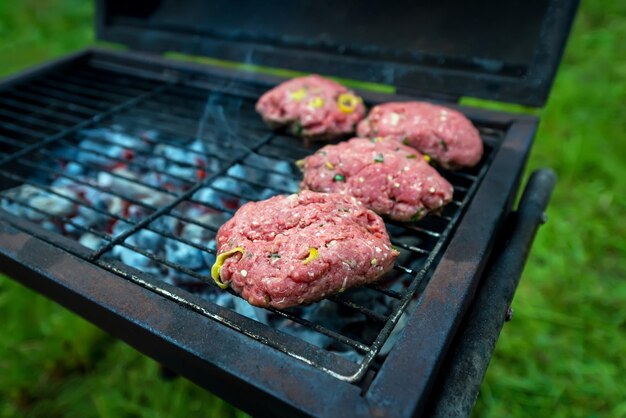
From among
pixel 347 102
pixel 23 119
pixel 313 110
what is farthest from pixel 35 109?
pixel 347 102

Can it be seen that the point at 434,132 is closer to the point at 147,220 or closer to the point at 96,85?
the point at 147,220

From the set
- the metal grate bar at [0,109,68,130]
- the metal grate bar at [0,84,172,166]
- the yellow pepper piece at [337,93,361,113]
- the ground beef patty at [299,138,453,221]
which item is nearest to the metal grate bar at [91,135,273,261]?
the ground beef patty at [299,138,453,221]

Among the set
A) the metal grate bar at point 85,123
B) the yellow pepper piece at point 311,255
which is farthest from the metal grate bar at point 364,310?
the metal grate bar at point 85,123

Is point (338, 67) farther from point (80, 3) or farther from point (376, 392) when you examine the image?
point (80, 3)

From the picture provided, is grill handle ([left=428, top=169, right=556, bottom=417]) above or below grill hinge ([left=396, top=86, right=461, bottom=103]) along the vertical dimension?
below

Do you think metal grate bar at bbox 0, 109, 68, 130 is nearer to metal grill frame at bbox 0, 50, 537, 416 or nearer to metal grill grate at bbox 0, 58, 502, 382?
metal grill grate at bbox 0, 58, 502, 382

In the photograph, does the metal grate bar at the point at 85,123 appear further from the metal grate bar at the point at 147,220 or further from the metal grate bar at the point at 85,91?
the metal grate bar at the point at 147,220
